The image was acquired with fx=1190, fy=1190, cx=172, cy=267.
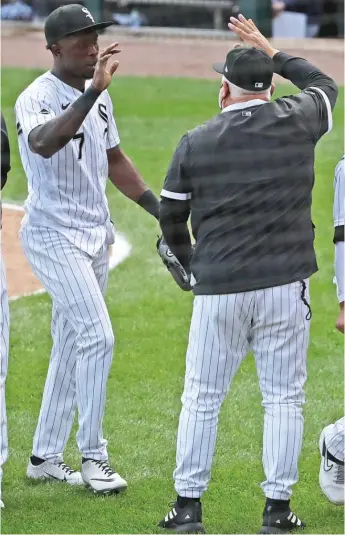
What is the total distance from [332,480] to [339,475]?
4 cm

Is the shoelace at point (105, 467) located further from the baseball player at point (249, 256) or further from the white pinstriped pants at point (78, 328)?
the baseball player at point (249, 256)

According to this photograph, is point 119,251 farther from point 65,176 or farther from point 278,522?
point 278,522

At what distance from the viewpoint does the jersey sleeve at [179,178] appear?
442cm

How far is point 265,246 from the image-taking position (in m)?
4.41

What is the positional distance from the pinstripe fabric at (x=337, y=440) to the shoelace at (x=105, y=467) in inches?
37.4

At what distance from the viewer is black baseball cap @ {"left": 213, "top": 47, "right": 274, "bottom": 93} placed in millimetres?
4355

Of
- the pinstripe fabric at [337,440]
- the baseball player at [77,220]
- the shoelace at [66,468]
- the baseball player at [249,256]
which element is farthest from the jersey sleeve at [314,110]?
the shoelace at [66,468]

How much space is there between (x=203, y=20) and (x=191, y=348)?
45.3ft

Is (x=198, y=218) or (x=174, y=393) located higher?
(x=198, y=218)

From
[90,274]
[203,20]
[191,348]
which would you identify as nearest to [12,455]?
[90,274]

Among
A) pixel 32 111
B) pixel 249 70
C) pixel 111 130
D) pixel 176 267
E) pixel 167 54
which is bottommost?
pixel 167 54

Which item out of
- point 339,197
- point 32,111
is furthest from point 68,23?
point 339,197

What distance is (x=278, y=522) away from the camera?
4.50m

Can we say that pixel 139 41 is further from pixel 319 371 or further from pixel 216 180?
pixel 216 180
